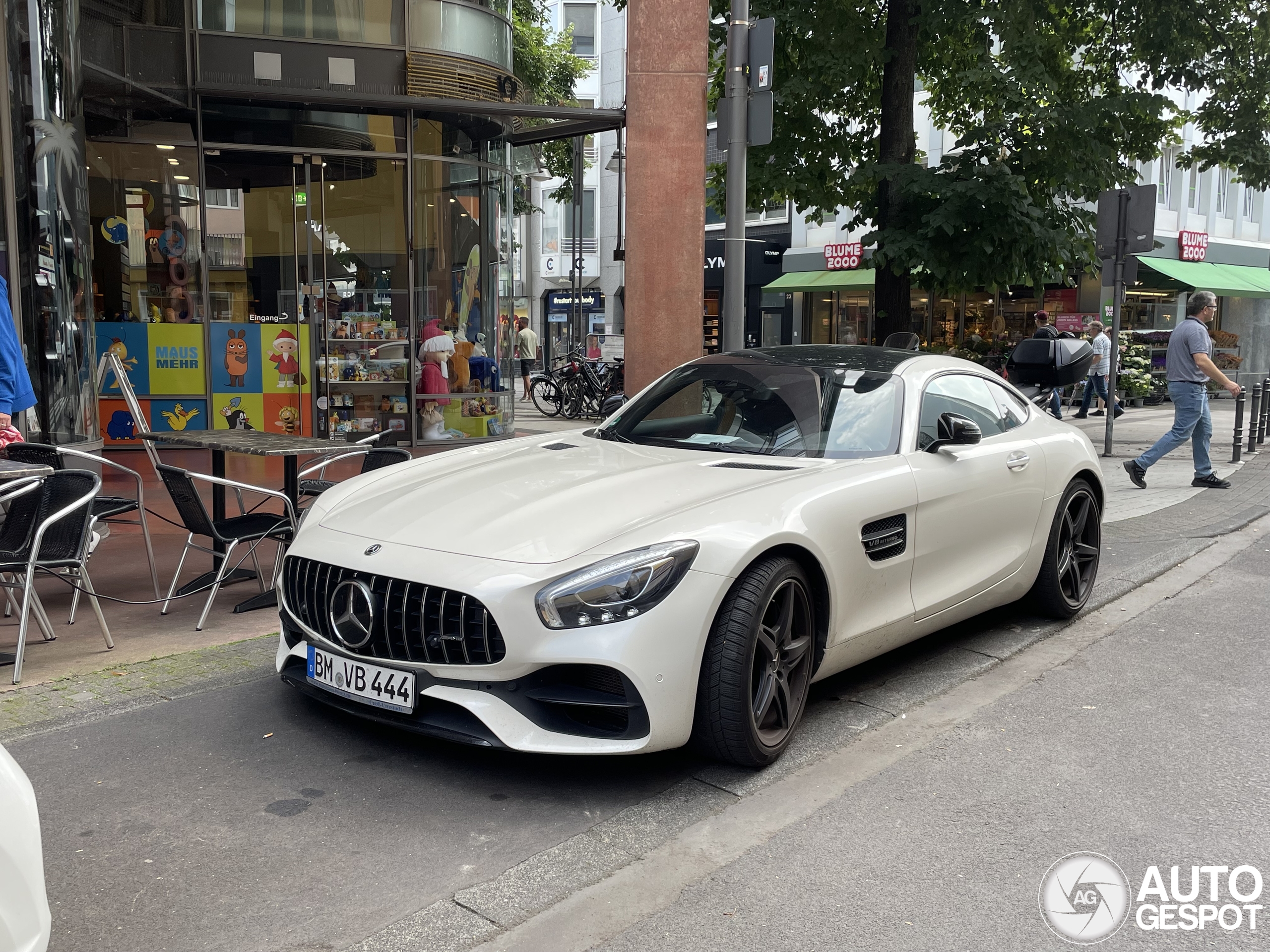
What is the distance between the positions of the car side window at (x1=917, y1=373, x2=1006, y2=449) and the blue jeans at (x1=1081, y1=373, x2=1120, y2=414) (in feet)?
53.2

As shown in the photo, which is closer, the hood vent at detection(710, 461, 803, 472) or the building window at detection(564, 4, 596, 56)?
the hood vent at detection(710, 461, 803, 472)

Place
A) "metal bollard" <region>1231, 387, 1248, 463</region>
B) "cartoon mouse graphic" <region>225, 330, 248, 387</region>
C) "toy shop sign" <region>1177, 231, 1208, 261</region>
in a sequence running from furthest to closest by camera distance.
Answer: "toy shop sign" <region>1177, 231, 1208, 261</region>, "metal bollard" <region>1231, 387, 1248, 463</region>, "cartoon mouse graphic" <region>225, 330, 248, 387</region>

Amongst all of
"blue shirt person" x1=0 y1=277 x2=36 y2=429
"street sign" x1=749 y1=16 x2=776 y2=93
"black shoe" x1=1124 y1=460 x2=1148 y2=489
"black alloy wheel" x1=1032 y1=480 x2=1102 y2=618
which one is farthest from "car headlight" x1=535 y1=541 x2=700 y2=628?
"black shoe" x1=1124 y1=460 x2=1148 y2=489

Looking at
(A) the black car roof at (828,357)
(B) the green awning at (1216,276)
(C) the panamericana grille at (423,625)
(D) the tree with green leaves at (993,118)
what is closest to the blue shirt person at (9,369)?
(C) the panamericana grille at (423,625)

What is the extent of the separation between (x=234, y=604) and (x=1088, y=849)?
177 inches

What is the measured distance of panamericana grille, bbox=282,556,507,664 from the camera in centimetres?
359

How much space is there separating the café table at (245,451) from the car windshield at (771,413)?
1.59 metres

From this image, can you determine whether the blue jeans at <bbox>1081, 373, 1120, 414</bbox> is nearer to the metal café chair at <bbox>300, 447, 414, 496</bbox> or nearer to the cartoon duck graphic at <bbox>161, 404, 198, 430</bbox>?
the cartoon duck graphic at <bbox>161, 404, 198, 430</bbox>

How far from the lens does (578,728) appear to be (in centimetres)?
363

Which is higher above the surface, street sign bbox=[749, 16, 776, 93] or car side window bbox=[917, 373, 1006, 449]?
street sign bbox=[749, 16, 776, 93]

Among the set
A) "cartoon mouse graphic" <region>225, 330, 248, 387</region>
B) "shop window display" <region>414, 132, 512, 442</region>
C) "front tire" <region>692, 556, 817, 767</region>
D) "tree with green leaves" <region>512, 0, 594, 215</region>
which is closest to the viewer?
"front tire" <region>692, 556, 817, 767</region>

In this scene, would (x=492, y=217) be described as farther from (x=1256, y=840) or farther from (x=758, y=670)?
(x=1256, y=840)

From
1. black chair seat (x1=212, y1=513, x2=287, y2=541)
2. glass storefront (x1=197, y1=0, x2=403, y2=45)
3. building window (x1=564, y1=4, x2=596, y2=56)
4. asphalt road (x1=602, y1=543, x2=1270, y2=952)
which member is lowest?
asphalt road (x1=602, y1=543, x2=1270, y2=952)

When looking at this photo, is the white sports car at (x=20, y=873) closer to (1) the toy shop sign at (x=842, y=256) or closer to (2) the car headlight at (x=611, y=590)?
(2) the car headlight at (x=611, y=590)
